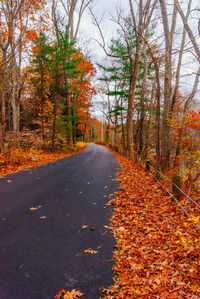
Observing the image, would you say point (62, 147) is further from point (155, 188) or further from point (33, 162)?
point (155, 188)

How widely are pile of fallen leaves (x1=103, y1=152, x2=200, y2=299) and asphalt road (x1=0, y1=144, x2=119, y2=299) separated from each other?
284 millimetres

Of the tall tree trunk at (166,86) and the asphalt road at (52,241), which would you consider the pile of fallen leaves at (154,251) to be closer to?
the asphalt road at (52,241)

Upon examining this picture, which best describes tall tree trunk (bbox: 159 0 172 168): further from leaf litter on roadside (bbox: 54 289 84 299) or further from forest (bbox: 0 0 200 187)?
leaf litter on roadside (bbox: 54 289 84 299)

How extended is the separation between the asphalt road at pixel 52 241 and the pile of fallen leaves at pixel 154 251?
28cm

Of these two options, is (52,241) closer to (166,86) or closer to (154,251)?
(154,251)

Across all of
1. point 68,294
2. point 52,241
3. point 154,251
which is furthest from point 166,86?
point 68,294

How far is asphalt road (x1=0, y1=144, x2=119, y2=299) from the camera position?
2479 millimetres

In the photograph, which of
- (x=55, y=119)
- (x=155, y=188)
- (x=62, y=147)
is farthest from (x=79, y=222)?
(x=62, y=147)

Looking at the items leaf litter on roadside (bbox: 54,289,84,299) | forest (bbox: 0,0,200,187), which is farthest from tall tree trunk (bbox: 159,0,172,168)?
leaf litter on roadside (bbox: 54,289,84,299)

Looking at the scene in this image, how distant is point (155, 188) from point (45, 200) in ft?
14.9

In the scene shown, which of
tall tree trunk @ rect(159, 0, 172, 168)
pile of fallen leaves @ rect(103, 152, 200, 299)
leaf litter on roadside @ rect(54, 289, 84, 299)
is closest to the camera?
leaf litter on roadside @ rect(54, 289, 84, 299)

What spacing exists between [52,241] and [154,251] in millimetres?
2084

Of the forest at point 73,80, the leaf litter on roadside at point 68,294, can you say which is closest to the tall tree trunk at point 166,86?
the forest at point 73,80

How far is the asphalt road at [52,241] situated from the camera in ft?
8.13
